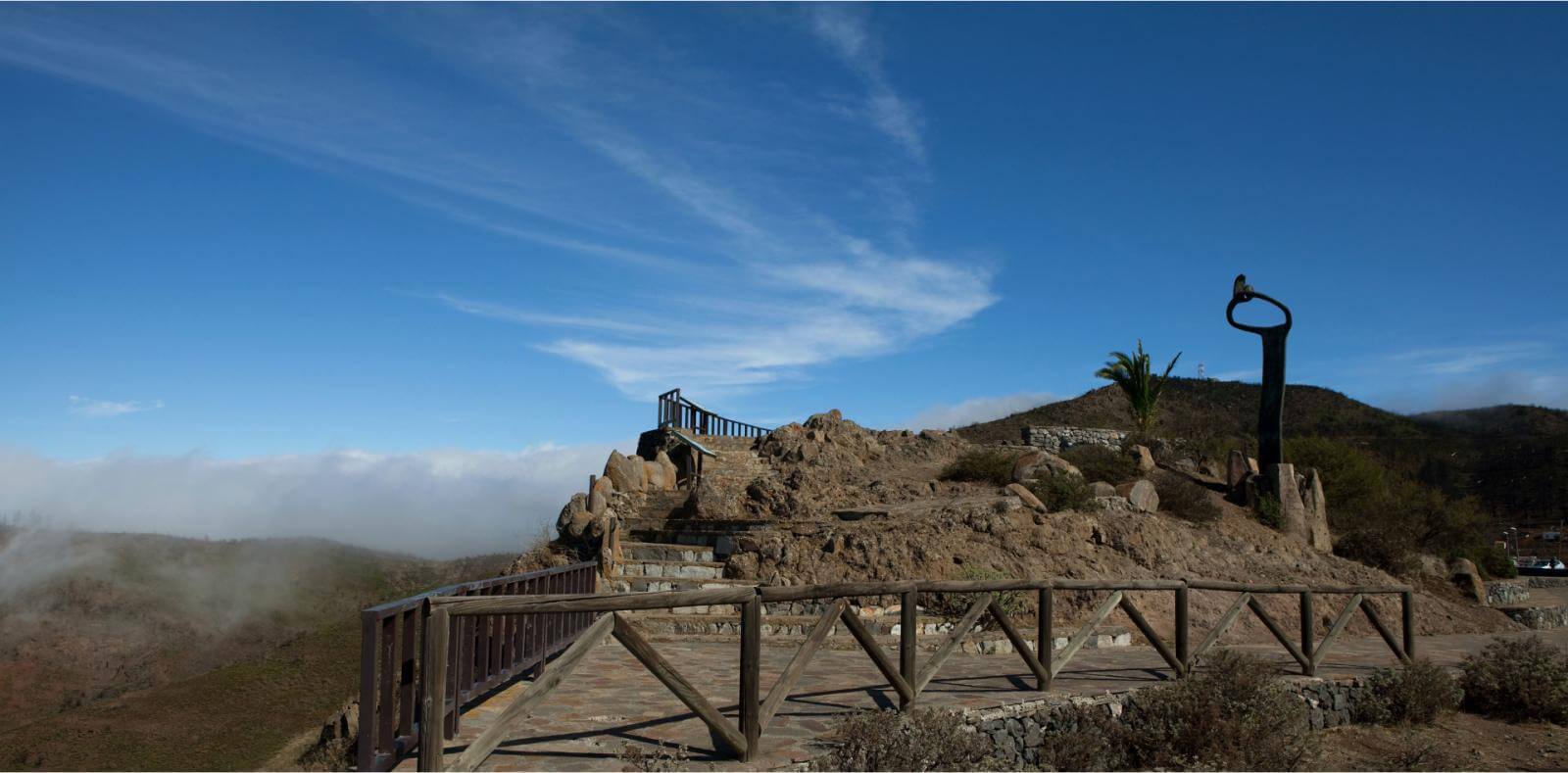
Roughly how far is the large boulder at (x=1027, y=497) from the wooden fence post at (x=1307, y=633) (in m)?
5.77

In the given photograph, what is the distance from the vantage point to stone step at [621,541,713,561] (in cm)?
1365

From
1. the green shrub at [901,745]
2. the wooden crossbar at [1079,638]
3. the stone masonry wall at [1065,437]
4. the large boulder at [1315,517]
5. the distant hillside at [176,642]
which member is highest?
the stone masonry wall at [1065,437]

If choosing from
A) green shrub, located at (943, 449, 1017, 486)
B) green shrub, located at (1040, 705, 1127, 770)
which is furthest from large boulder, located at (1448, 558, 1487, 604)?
green shrub, located at (1040, 705, 1127, 770)

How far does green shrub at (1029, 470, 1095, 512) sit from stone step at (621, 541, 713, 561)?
6234mm

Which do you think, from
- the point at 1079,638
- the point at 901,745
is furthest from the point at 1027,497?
the point at 901,745

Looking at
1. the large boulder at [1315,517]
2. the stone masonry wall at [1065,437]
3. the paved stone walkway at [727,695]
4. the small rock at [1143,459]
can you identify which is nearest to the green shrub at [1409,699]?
the paved stone walkway at [727,695]

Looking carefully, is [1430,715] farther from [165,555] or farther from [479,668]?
[165,555]

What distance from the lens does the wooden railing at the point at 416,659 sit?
448 cm

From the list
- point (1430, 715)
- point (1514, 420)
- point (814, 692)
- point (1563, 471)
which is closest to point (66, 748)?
point (814, 692)

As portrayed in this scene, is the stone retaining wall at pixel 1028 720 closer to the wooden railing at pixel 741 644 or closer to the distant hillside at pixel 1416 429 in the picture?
the wooden railing at pixel 741 644

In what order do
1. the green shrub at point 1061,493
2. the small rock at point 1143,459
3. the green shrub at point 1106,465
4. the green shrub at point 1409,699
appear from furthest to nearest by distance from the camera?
the small rock at point 1143,459, the green shrub at point 1106,465, the green shrub at point 1061,493, the green shrub at point 1409,699

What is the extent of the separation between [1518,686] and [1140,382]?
1650 cm

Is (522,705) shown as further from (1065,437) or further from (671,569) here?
(1065,437)

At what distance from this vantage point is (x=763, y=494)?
17234mm
